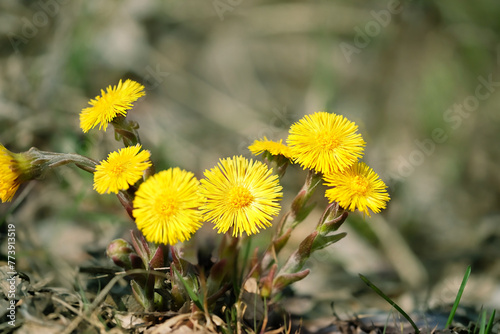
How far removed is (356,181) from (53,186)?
191cm

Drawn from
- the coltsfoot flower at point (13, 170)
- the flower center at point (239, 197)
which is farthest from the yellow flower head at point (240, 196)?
the coltsfoot flower at point (13, 170)

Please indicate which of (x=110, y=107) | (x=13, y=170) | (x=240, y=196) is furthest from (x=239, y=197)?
(x=13, y=170)

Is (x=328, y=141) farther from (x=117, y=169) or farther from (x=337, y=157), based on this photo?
(x=117, y=169)

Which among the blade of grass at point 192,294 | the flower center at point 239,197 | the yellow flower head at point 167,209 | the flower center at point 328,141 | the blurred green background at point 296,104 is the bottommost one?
the blade of grass at point 192,294

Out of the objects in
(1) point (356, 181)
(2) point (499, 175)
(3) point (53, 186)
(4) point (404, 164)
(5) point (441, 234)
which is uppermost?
(2) point (499, 175)

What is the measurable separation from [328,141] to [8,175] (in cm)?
96

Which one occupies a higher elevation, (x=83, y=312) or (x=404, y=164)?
(x=404, y=164)

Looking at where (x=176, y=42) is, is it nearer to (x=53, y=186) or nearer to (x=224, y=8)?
(x=224, y=8)

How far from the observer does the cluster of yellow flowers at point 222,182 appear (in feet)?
3.87

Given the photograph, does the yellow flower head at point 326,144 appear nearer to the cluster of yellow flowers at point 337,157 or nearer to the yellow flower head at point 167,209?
the cluster of yellow flowers at point 337,157

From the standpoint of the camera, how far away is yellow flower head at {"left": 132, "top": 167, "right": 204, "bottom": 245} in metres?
1.16

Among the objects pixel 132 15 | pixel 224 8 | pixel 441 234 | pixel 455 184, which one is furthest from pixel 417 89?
pixel 132 15

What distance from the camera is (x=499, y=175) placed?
10.8 ft

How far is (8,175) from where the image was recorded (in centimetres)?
128
